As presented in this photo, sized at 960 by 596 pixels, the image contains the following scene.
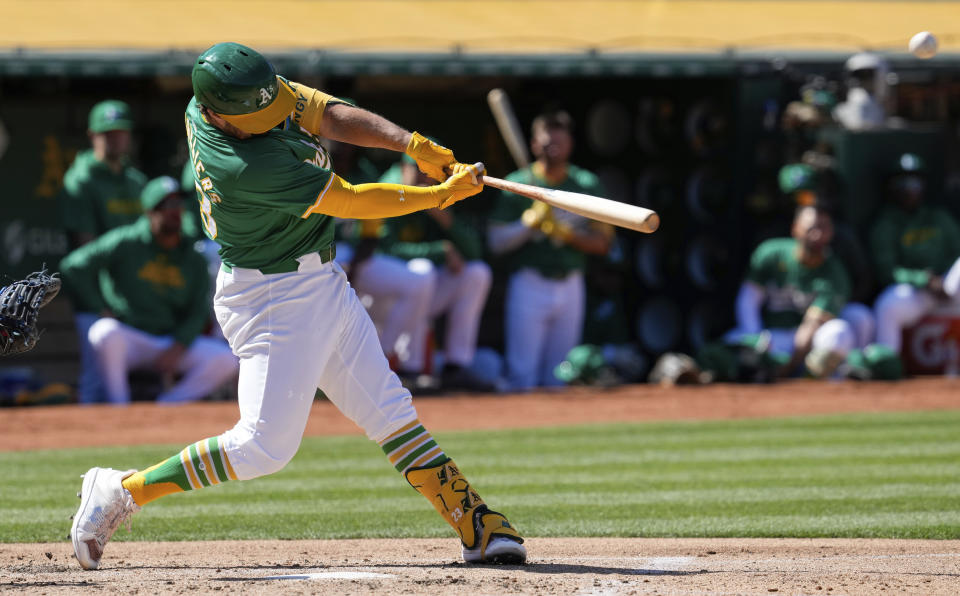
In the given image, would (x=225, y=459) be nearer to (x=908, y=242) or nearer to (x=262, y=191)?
(x=262, y=191)

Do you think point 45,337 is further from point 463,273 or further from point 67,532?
point 67,532

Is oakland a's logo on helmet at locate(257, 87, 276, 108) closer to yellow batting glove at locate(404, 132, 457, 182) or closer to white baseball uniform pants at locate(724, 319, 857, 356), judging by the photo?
yellow batting glove at locate(404, 132, 457, 182)

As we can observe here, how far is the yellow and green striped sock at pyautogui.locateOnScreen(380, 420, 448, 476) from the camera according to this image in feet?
13.8

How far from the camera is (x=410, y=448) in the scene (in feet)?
13.8

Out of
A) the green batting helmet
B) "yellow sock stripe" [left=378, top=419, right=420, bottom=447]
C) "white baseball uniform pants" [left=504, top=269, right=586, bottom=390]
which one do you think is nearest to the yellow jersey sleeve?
the green batting helmet

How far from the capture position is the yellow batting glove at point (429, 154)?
4.14 metres

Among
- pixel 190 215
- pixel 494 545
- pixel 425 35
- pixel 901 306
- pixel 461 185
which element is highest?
pixel 425 35

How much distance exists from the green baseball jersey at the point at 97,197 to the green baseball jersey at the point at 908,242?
18.6 ft

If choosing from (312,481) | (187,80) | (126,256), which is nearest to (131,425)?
(126,256)

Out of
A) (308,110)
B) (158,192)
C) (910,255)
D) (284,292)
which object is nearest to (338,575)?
(284,292)

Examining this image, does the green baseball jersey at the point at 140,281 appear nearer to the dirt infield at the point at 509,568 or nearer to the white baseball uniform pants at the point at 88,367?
the white baseball uniform pants at the point at 88,367

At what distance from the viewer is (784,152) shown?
10922mm

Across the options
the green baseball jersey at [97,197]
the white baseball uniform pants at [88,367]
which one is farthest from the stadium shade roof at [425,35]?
the white baseball uniform pants at [88,367]

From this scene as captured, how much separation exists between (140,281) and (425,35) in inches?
119
